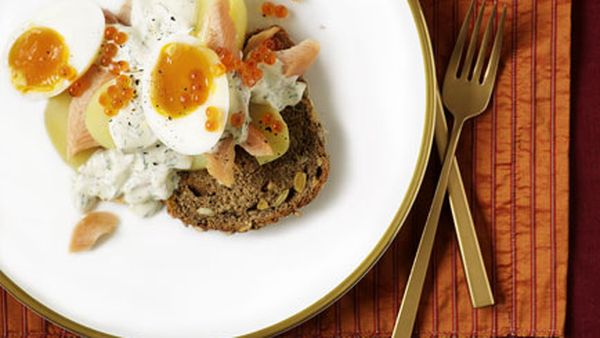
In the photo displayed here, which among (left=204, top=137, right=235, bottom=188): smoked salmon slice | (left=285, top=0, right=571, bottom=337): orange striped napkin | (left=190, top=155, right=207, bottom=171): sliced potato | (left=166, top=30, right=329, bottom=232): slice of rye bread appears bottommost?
(left=285, top=0, right=571, bottom=337): orange striped napkin

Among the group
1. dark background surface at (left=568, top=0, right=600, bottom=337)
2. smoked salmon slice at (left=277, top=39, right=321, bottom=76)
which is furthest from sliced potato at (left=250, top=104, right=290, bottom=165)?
dark background surface at (left=568, top=0, right=600, bottom=337)

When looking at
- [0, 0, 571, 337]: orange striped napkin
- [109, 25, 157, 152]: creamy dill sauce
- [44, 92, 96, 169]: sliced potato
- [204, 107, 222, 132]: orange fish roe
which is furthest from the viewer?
[0, 0, 571, 337]: orange striped napkin

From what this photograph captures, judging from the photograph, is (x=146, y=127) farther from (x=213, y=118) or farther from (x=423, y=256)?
(x=423, y=256)

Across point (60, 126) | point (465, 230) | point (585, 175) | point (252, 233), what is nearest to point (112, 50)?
point (60, 126)

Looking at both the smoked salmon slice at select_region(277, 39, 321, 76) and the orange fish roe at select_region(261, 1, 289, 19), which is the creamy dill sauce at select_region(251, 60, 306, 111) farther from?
the orange fish roe at select_region(261, 1, 289, 19)

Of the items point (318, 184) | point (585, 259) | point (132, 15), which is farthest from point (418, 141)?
point (132, 15)

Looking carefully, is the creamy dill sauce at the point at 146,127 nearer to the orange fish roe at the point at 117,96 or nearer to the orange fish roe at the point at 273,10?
the orange fish roe at the point at 117,96

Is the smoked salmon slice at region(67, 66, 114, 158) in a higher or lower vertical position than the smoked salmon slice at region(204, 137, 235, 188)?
higher
